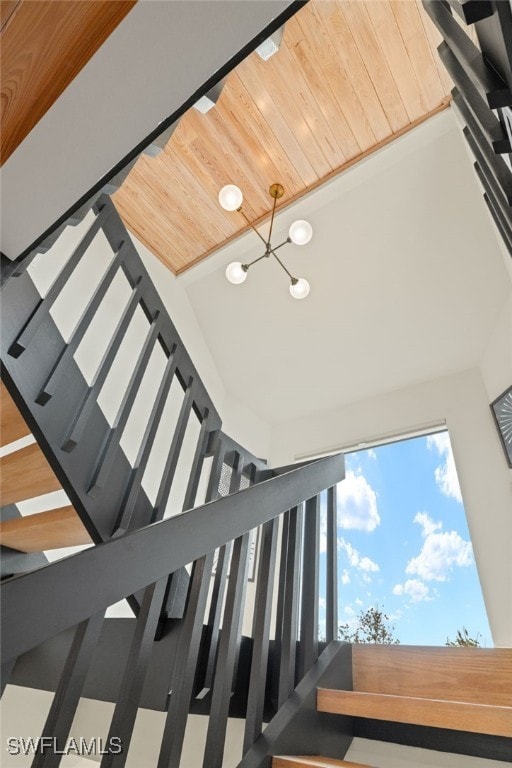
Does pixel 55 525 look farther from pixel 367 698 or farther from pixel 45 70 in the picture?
pixel 45 70

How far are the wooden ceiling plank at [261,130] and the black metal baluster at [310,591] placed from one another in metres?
2.92

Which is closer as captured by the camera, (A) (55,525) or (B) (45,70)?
(B) (45,70)

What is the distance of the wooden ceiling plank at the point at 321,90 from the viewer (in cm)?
289

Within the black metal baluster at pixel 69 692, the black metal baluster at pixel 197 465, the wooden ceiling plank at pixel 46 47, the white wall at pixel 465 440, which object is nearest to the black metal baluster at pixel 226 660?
the black metal baluster at pixel 69 692

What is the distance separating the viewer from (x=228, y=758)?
89.0 inches

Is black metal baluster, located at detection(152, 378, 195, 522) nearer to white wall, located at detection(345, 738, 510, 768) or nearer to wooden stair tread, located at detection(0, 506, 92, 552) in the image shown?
wooden stair tread, located at detection(0, 506, 92, 552)

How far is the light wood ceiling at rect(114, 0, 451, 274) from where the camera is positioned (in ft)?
9.31

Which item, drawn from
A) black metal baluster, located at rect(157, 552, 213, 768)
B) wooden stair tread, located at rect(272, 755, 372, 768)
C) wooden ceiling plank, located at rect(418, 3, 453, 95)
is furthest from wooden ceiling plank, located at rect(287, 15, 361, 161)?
wooden stair tread, located at rect(272, 755, 372, 768)

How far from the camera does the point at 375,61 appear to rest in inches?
117

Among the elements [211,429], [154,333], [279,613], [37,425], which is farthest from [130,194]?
[279,613]

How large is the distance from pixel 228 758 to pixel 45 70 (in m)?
2.95

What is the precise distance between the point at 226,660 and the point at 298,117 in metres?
3.51

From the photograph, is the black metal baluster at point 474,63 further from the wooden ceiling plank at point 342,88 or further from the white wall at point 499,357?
the white wall at point 499,357

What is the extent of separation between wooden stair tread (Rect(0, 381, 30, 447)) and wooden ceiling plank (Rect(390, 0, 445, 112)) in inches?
125
